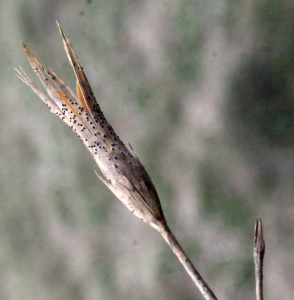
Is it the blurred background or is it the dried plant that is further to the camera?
the blurred background

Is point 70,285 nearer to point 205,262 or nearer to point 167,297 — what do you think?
point 167,297

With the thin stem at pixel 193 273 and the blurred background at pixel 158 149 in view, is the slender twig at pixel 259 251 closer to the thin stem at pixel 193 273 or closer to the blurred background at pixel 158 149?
the thin stem at pixel 193 273

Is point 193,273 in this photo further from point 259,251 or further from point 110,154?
point 110,154

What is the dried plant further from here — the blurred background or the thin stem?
the blurred background

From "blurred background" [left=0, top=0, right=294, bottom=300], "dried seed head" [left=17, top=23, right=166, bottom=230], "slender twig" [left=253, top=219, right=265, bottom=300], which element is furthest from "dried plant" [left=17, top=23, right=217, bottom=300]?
"blurred background" [left=0, top=0, right=294, bottom=300]

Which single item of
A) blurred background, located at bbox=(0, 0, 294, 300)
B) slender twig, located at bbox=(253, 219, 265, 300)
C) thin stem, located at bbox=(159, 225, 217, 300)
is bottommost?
thin stem, located at bbox=(159, 225, 217, 300)

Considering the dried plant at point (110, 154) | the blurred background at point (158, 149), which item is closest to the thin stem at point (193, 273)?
the dried plant at point (110, 154)
